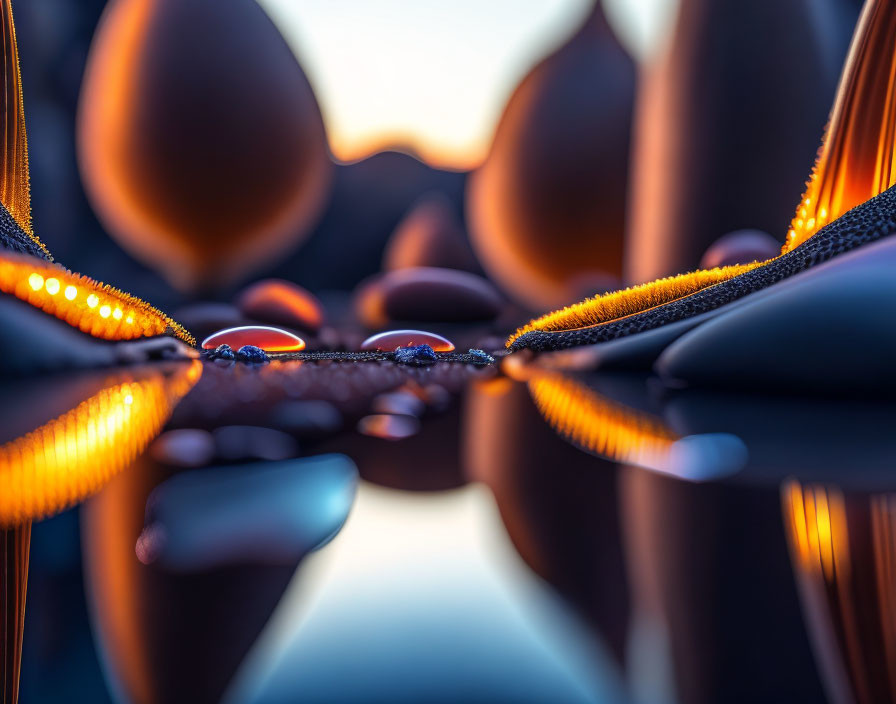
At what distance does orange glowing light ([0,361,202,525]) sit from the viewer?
23cm

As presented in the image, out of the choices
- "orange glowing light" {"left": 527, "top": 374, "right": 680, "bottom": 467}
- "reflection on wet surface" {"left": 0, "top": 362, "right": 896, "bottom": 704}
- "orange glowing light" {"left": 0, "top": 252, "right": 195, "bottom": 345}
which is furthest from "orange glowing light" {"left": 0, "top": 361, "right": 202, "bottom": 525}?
"orange glowing light" {"left": 527, "top": 374, "right": 680, "bottom": 467}

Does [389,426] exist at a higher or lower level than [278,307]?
lower

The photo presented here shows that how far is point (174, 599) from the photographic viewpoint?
166 mm

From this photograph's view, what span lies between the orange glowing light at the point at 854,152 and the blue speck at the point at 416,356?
0.16 m

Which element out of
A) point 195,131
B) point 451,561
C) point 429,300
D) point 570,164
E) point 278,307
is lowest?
point 451,561

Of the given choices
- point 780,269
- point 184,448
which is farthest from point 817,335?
point 184,448

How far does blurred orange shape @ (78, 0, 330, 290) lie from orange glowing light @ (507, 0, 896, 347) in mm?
987

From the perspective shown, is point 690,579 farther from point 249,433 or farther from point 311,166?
point 311,166

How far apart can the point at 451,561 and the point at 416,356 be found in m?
0.52

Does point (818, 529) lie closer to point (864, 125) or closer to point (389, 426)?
point (389, 426)

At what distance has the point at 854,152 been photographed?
27.5 inches

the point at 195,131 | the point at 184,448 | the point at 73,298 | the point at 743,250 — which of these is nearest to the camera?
the point at 184,448

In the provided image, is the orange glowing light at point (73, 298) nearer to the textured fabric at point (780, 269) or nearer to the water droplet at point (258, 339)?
the water droplet at point (258, 339)

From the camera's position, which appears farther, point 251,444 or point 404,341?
point 404,341
